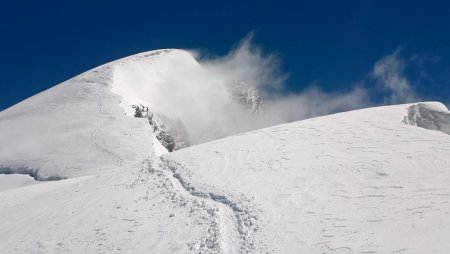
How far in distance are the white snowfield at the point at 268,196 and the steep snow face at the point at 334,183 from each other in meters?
0.05

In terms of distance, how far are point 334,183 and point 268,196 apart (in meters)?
2.61

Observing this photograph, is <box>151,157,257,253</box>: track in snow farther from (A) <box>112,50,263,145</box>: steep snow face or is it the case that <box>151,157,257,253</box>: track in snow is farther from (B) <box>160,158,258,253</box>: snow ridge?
(A) <box>112,50,263,145</box>: steep snow face

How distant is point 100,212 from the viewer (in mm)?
16609

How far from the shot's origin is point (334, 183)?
16594 mm

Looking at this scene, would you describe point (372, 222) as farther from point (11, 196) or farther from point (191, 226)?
point (11, 196)

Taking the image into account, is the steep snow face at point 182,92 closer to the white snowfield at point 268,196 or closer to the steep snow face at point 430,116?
the white snowfield at point 268,196

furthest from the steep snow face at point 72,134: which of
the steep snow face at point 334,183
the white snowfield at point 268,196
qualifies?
the steep snow face at point 334,183

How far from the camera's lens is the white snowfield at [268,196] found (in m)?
12.4

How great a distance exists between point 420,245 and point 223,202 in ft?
21.8

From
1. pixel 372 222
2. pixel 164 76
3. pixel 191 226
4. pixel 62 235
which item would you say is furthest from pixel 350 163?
pixel 164 76

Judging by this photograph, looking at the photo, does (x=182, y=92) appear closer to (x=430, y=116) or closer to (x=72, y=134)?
(x=72, y=134)

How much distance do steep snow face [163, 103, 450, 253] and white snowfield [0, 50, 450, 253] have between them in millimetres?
45

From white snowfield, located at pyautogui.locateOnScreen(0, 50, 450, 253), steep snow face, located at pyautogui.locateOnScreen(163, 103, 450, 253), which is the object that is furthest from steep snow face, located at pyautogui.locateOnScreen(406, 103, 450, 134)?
steep snow face, located at pyautogui.locateOnScreen(163, 103, 450, 253)

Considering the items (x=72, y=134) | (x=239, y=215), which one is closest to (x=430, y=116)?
(x=239, y=215)
